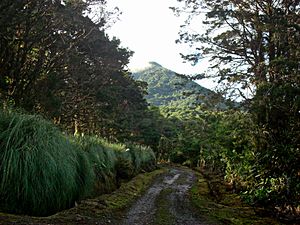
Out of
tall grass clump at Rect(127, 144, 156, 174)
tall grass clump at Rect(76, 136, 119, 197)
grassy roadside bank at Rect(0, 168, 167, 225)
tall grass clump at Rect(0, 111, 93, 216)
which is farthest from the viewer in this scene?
tall grass clump at Rect(127, 144, 156, 174)

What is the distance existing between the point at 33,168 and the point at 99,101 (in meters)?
13.7

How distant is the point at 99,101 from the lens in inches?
727

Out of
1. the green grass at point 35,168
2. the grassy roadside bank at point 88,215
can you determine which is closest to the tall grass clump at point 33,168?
the green grass at point 35,168

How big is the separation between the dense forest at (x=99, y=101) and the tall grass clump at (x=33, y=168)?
15mm

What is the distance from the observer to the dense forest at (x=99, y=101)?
5.17 metres

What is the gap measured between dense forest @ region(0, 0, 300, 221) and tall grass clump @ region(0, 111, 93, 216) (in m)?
0.02

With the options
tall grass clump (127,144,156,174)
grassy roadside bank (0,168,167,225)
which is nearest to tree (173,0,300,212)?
grassy roadside bank (0,168,167,225)

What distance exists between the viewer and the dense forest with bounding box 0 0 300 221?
17.0 feet

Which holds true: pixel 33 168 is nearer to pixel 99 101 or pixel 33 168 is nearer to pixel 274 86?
pixel 274 86

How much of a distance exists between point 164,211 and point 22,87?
6.28m

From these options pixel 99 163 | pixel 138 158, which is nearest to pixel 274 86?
pixel 99 163

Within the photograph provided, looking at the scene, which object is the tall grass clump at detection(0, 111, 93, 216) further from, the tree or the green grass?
the tree

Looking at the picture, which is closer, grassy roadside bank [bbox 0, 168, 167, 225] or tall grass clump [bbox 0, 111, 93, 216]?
grassy roadside bank [bbox 0, 168, 167, 225]

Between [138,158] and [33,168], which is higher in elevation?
[33,168]
